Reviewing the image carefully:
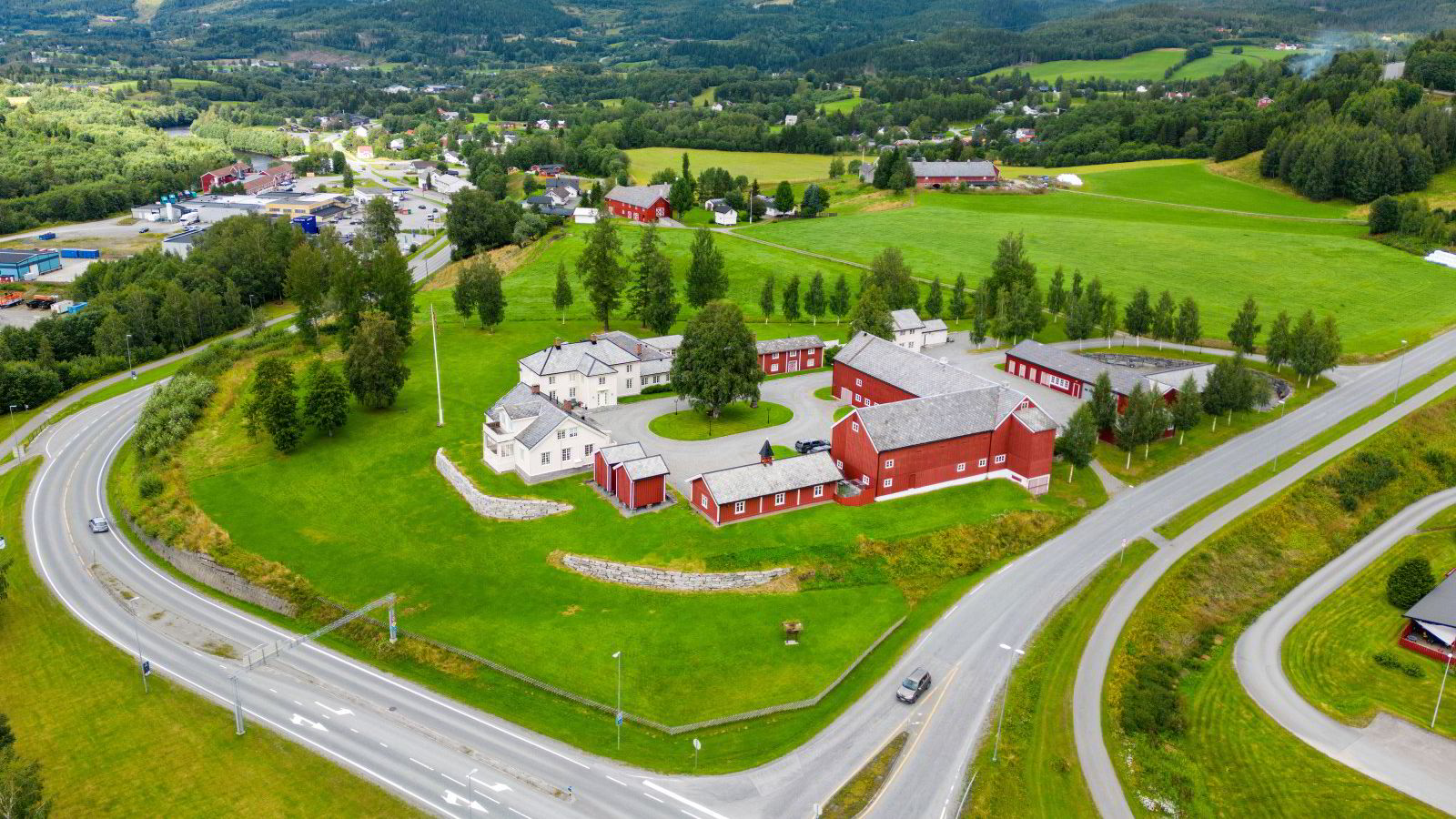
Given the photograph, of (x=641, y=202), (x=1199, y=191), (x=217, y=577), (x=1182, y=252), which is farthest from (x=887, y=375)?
(x=1199, y=191)

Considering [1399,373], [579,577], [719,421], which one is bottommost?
[579,577]

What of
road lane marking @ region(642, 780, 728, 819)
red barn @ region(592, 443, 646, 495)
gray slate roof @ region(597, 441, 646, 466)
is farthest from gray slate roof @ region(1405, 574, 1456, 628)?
red barn @ region(592, 443, 646, 495)

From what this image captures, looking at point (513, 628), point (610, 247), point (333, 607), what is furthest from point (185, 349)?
point (513, 628)

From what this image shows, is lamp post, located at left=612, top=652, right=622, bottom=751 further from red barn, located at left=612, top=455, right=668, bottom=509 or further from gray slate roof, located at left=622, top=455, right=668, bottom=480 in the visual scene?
gray slate roof, located at left=622, top=455, right=668, bottom=480

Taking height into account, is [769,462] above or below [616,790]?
above

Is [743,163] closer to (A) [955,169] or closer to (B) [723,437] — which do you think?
(A) [955,169]

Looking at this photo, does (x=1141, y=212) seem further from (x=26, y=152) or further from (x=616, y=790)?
(x=26, y=152)

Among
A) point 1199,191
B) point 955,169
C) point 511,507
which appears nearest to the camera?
point 511,507
